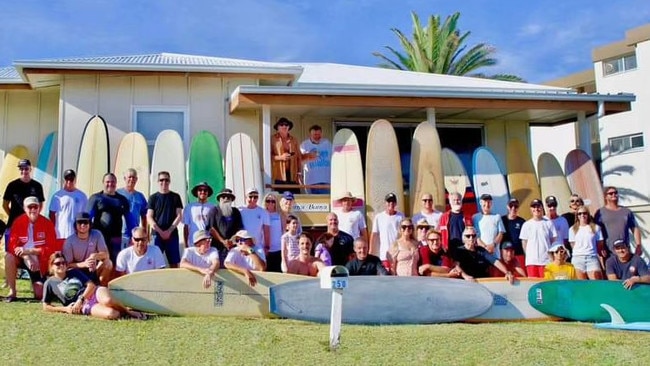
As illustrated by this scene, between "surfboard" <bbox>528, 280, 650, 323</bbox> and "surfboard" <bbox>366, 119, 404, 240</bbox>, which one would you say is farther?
"surfboard" <bbox>366, 119, 404, 240</bbox>

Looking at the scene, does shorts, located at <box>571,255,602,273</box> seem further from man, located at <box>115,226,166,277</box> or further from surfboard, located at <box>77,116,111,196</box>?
surfboard, located at <box>77,116,111,196</box>

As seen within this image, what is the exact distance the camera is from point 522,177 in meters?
9.76

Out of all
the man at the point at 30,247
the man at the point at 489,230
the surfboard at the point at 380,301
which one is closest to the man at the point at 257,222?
the surfboard at the point at 380,301

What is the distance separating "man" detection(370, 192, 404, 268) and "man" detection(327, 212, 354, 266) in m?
0.48

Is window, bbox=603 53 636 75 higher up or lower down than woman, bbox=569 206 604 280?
higher up

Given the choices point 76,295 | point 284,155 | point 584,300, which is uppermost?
point 284,155

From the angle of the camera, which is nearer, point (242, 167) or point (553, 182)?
point (242, 167)

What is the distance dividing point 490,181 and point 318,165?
254cm

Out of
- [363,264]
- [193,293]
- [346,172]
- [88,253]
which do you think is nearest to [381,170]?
[346,172]

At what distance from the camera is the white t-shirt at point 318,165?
359 inches

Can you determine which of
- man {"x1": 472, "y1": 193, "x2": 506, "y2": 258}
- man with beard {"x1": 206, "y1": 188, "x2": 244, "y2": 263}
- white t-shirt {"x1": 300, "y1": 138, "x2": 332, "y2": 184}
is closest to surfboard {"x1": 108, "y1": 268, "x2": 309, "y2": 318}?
man with beard {"x1": 206, "y1": 188, "x2": 244, "y2": 263}

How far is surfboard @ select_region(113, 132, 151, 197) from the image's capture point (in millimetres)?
8539

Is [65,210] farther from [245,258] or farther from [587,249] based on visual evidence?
[587,249]

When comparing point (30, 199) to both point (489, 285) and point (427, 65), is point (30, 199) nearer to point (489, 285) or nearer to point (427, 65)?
point (489, 285)
